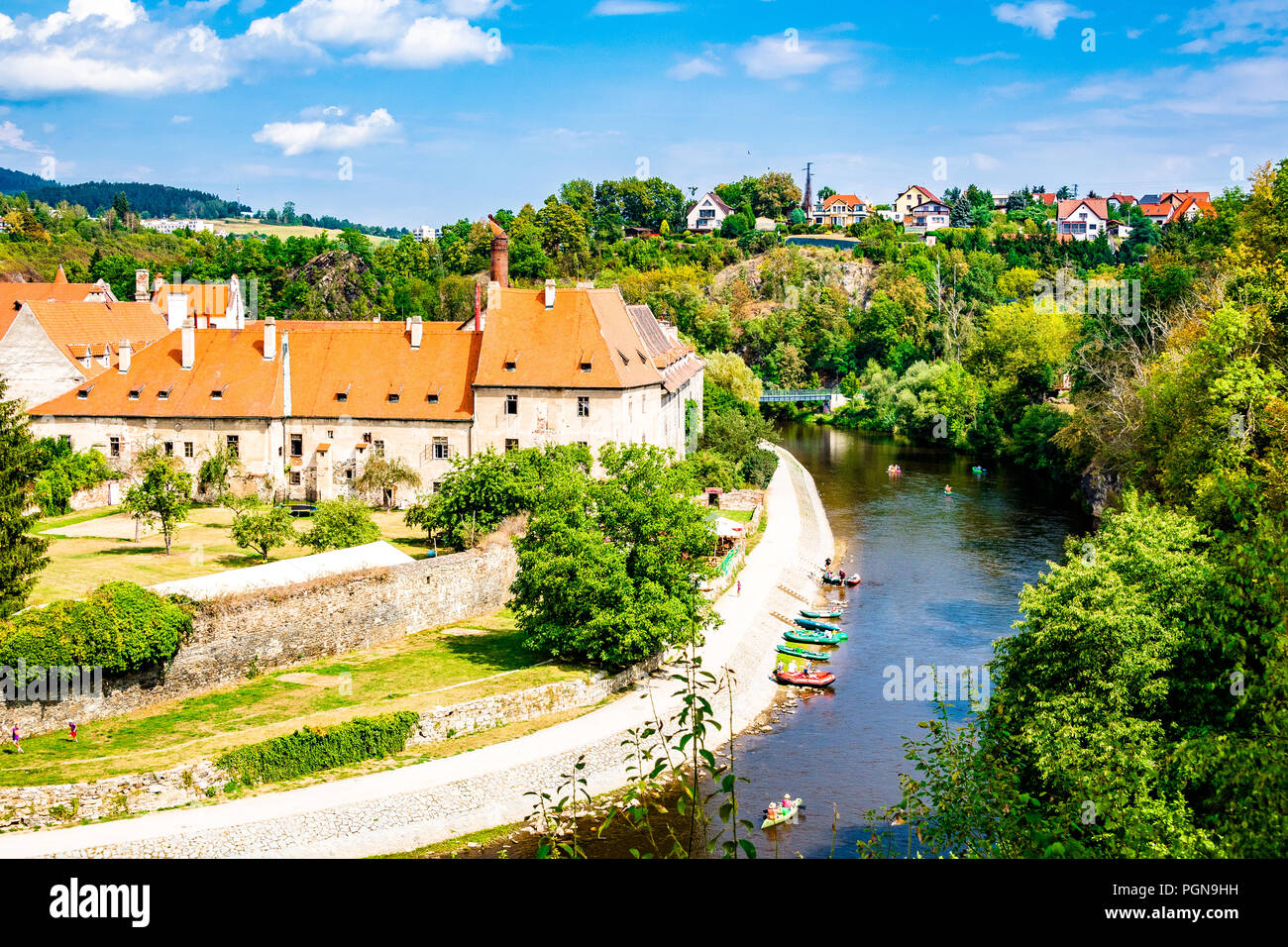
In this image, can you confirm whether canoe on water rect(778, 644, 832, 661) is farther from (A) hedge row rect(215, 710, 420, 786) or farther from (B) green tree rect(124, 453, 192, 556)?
(B) green tree rect(124, 453, 192, 556)

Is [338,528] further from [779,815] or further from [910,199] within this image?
[910,199]

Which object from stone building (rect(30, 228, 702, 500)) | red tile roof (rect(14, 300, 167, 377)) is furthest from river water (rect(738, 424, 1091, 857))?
red tile roof (rect(14, 300, 167, 377))

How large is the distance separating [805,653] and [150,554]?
80.5 feet

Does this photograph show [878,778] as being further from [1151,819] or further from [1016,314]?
[1016,314]

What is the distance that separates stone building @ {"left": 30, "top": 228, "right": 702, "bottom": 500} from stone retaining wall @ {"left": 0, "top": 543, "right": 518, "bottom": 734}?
12289mm

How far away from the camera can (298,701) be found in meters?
31.8

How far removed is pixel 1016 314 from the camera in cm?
10125

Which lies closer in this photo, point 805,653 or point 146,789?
point 146,789

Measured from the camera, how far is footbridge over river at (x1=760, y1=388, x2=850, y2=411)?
386 ft

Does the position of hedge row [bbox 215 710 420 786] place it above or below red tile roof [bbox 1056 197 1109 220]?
below

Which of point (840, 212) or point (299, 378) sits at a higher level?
point (840, 212)

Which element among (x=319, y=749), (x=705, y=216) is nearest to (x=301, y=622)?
(x=319, y=749)

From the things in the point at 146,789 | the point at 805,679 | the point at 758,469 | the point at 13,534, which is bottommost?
the point at 805,679

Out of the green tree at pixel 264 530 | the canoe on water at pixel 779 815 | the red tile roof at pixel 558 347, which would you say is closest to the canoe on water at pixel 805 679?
the canoe on water at pixel 779 815
